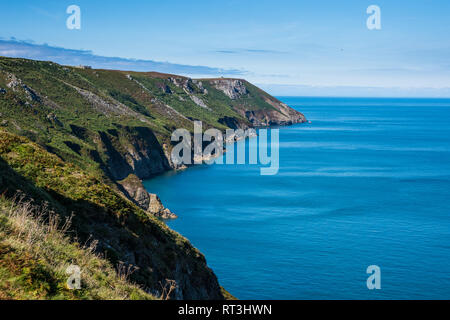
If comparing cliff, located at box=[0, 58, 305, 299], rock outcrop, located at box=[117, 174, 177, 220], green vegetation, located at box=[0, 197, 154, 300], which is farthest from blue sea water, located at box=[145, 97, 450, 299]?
A: green vegetation, located at box=[0, 197, 154, 300]

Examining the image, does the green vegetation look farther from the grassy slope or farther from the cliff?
the grassy slope

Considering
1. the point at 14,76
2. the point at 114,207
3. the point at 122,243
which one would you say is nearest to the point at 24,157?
the point at 114,207

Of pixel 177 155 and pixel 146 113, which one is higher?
pixel 146 113

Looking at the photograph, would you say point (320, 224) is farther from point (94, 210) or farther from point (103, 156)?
point (94, 210)

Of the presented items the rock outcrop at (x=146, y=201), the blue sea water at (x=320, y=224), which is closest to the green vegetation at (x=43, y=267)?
the blue sea water at (x=320, y=224)

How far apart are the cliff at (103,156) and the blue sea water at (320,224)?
37.7 ft

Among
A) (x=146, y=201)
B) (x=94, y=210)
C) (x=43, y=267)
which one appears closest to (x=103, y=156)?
(x=146, y=201)

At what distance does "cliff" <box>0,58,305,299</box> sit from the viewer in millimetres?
20375

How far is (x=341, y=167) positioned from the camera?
12138cm

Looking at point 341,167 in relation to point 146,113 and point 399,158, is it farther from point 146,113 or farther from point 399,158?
point 146,113

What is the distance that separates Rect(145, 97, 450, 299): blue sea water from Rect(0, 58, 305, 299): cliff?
11499mm

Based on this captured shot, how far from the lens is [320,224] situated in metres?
69.6

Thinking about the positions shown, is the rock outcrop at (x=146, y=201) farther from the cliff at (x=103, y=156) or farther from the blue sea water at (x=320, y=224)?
the blue sea water at (x=320, y=224)
